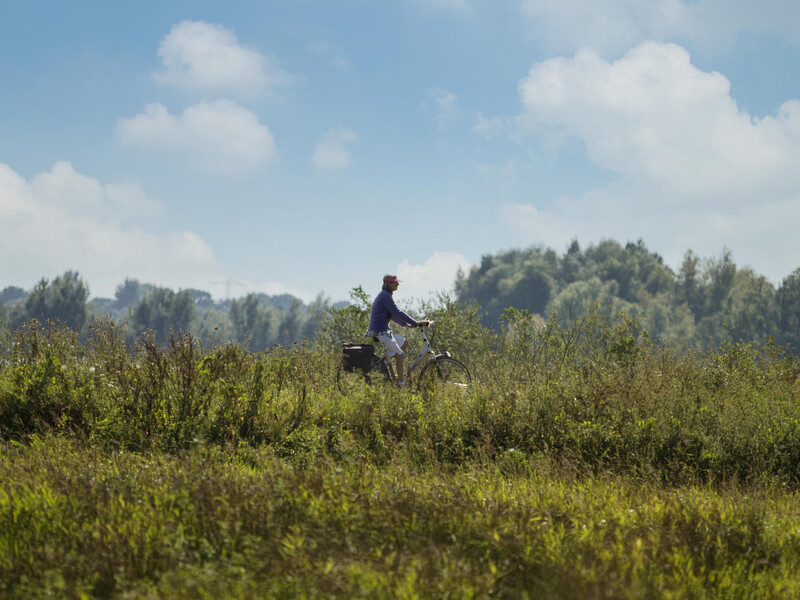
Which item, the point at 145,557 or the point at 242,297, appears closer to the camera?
the point at 145,557

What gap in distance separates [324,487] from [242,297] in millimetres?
157261

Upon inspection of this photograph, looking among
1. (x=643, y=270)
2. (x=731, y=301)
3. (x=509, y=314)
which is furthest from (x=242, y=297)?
(x=509, y=314)

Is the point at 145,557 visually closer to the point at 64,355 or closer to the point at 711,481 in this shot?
the point at 711,481

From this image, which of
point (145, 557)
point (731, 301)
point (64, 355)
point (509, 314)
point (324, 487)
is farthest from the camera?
point (731, 301)

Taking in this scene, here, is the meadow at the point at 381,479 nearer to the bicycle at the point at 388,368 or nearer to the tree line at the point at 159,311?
the bicycle at the point at 388,368

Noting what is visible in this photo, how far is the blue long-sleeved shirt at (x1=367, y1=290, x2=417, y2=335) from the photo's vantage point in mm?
10523

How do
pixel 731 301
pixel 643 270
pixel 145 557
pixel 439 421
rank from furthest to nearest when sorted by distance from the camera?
1. pixel 643 270
2. pixel 731 301
3. pixel 439 421
4. pixel 145 557

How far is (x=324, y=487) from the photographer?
15.3ft

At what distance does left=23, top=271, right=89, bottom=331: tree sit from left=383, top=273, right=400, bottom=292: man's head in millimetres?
109194

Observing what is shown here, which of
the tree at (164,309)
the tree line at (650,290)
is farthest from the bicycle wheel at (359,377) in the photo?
the tree at (164,309)

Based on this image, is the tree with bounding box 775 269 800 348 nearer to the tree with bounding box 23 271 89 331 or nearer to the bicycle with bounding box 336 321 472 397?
the bicycle with bounding box 336 321 472 397

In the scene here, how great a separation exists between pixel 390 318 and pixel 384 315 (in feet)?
0.55

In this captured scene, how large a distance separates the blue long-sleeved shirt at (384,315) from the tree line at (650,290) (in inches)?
2101

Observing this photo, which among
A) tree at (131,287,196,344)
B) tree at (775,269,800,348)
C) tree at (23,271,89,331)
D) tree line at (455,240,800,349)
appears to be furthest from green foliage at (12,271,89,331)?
tree at (775,269,800,348)
